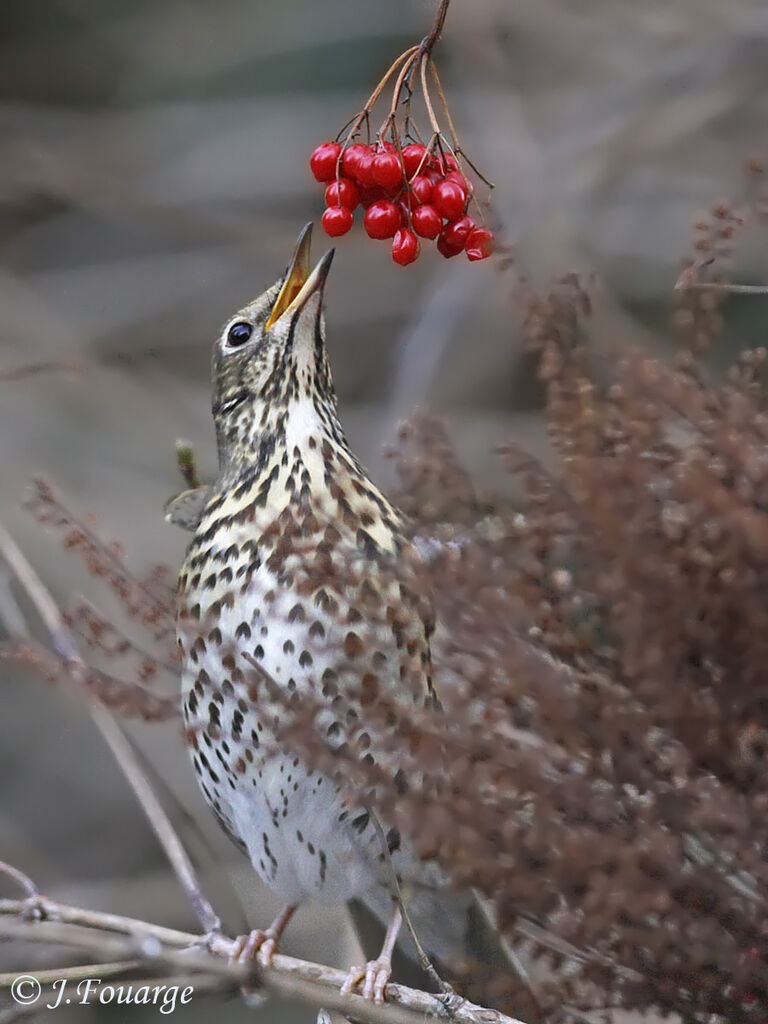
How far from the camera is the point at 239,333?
3.16 ft

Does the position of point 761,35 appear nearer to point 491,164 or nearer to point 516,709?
point 491,164

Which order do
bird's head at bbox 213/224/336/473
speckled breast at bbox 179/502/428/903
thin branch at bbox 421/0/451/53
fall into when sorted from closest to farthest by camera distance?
thin branch at bbox 421/0/451/53 → speckled breast at bbox 179/502/428/903 → bird's head at bbox 213/224/336/473

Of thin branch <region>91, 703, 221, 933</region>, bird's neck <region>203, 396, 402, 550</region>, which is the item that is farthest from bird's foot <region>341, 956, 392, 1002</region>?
bird's neck <region>203, 396, 402, 550</region>

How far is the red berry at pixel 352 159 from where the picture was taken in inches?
30.8

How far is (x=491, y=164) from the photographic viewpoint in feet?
4.49

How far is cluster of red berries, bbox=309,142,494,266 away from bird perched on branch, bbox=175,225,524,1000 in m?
0.05

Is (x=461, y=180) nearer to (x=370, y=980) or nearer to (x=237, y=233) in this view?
(x=370, y=980)

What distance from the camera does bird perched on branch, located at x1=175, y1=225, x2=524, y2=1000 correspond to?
831 mm

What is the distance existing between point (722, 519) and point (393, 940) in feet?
1.94

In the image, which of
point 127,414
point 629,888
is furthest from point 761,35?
point 629,888

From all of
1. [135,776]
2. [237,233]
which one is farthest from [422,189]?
[237,233]

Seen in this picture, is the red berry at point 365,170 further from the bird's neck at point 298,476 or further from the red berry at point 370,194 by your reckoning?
the bird's neck at point 298,476

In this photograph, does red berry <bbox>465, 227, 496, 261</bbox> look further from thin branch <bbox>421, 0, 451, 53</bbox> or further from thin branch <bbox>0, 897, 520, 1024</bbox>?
thin branch <bbox>0, 897, 520, 1024</bbox>

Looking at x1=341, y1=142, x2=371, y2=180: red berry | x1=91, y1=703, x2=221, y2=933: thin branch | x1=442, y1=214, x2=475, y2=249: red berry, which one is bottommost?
x1=91, y1=703, x2=221, y2=933: thin branch
